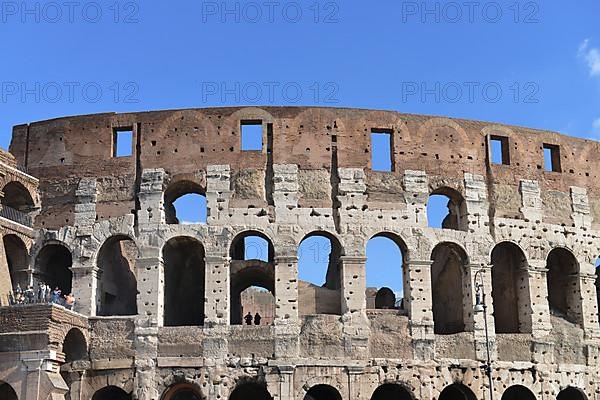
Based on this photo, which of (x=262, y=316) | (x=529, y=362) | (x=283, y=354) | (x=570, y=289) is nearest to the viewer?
(x=283, y=354)

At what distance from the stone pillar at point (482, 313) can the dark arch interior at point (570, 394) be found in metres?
3.24

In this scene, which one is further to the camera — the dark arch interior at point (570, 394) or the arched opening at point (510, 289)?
the dark arch interior at point (570, 394)

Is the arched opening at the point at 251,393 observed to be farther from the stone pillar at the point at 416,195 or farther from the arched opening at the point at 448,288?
the stone pillar at the point at 416,195

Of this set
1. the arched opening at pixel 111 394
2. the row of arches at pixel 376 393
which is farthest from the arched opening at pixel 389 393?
the arched opening at pixel 111 394

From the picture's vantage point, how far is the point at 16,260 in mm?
25109

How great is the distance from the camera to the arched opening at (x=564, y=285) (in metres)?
26.5

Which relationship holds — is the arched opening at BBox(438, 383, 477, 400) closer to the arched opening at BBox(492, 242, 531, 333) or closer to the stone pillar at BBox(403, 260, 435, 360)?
the stone pillar at BBox(403, 260, 435, 360)

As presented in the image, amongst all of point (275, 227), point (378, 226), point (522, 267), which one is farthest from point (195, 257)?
point (522, 267)

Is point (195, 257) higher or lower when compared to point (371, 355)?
higher

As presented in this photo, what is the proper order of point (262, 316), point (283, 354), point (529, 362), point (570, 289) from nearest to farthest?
point (283, 354), point (529, 362), point (570, 289), point (262, 316)

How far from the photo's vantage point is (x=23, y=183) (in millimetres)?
25094

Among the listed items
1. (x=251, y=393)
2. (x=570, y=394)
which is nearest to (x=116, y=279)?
(x=251, y=393)

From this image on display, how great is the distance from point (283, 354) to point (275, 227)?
11.4 feet

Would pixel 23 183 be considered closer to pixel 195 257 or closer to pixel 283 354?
pixel 195 257
